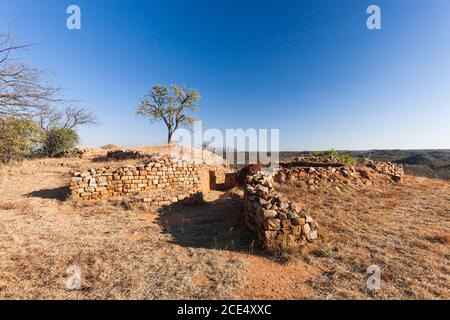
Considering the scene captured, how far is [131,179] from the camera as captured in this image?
30.8 feet

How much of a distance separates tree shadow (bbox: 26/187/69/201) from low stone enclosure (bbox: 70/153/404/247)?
842 mm

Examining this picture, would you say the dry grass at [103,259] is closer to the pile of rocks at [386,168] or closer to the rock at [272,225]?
the rock at [272,225]

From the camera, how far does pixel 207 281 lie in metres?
3.82

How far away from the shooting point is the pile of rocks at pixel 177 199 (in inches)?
332

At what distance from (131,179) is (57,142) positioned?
19624mm

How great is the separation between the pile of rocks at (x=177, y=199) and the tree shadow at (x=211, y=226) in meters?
0.19

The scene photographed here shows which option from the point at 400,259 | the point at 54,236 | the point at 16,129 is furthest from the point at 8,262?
the point at 400,259

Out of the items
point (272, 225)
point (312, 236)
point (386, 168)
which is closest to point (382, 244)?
point (312, 236)

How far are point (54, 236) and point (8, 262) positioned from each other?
1.40 m

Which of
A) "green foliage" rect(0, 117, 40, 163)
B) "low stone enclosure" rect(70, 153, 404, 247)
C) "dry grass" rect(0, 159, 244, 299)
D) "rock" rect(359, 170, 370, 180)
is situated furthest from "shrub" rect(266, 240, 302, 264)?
"rock" rect(359, 170, 370, 180)

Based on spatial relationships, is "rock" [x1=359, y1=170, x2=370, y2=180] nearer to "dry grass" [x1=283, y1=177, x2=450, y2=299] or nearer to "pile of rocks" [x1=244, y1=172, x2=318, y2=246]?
"dry grass" [x1=283, y1=177, x2=450, y2=299]

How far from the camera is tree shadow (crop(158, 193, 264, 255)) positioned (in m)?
5.30

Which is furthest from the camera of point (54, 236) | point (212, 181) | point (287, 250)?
point (212, 181)
